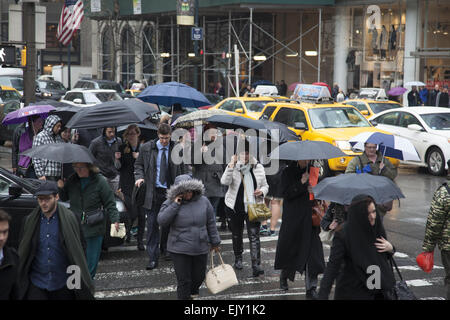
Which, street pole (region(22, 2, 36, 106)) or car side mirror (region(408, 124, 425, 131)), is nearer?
street pole (region(22, 2, 36, 106))

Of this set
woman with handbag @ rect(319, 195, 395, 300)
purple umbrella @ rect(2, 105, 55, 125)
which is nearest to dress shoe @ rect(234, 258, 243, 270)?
woman with handbag @ rect(319, 195, 395, 300)

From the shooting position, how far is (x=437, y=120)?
19.0 m

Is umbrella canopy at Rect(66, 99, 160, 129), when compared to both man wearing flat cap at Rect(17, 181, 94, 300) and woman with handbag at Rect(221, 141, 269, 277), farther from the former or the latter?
man wearing flat cap at Rect(17, 181, 94, 300)

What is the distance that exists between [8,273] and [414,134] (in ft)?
49.0

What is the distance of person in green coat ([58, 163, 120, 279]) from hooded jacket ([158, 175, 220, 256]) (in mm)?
1010

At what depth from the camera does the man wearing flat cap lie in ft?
19.8

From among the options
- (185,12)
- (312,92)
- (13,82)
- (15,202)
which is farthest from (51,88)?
Answer: (15,202)

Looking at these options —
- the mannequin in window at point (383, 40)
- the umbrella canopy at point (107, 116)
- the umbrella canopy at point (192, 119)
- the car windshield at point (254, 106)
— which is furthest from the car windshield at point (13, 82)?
the umbrella canopy at point (107, 116)

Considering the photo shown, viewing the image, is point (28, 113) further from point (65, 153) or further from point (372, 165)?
point (372, 165)

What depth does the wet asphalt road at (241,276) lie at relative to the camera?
8.42m

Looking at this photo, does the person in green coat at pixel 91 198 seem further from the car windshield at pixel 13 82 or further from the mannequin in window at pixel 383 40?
the mannequin in window at pixel 383 40
